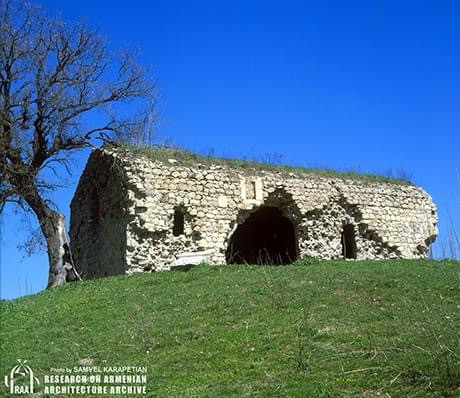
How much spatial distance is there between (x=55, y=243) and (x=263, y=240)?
889 cm

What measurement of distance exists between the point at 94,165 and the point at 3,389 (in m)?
12.9

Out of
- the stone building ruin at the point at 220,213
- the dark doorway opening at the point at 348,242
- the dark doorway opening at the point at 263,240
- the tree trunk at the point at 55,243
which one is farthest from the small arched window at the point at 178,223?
the dark doorway opening at the point at 348,242

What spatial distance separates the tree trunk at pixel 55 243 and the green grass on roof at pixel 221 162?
2840 mm

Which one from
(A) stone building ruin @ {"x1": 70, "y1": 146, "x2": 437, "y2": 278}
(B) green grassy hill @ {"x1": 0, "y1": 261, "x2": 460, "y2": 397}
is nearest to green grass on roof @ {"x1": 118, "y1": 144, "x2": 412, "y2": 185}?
(A) stone building ruin @ {"x1": 70, "y1": 146, "x2": 437, "y2": 278}

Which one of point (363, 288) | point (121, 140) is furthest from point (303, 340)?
point (121, 140)

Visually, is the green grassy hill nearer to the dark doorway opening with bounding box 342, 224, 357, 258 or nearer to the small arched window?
the small arched window

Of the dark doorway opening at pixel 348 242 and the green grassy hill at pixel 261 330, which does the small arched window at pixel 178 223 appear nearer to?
the green grassy hill at pixel 261 330

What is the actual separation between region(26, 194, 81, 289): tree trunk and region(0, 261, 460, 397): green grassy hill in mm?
2052

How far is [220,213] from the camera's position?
18703 millimetres

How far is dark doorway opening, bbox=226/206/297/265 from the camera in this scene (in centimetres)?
2306

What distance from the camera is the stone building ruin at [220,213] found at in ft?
58.1

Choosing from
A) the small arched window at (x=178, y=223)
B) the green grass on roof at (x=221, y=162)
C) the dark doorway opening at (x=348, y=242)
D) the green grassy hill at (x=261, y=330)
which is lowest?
the green grassy hill at (x=261, y=330)

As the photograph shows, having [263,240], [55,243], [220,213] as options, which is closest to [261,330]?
[220,213]

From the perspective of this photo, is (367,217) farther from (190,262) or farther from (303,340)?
(303,340)
